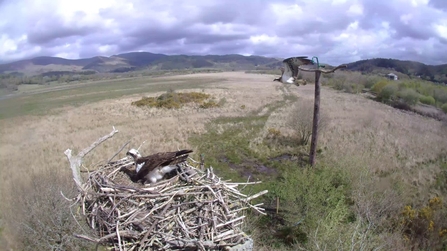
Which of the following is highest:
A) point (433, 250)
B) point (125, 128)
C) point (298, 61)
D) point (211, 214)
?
point (298, 61)

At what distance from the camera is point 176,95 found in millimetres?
46281

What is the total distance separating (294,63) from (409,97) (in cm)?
5338

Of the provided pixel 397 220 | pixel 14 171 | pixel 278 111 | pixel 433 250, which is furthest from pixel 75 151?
pixel 278 111

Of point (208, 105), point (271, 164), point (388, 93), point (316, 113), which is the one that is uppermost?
point (316, 113)

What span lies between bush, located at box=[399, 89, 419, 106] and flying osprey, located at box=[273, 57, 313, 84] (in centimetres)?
5265

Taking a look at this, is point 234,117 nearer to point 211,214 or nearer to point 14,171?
point 14,171

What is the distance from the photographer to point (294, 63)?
21.3 feet

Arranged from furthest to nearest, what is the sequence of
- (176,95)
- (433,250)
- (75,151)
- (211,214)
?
1. (176,95)
2. (75,151)
3. (433,250)
4. (211,214)

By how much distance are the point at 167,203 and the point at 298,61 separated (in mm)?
4032

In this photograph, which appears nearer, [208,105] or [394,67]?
[208,105]

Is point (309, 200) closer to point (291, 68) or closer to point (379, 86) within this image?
point (291, 68)

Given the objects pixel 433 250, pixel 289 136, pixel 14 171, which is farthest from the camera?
pixel 289 136

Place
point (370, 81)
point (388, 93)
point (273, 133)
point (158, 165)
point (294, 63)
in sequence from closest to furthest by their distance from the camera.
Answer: point (158, 165) → point (294, 63) → point (273, 133) → point (388, 93) → point (370, 81)

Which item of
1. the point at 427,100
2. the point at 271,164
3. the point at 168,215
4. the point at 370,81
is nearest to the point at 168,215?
the point at 168,215
